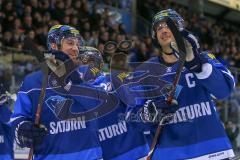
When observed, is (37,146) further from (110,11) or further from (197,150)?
(110,11)

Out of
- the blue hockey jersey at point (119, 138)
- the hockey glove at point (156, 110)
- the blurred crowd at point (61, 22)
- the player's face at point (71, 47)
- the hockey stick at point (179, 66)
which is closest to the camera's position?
the hockey stick at point (179, 66)

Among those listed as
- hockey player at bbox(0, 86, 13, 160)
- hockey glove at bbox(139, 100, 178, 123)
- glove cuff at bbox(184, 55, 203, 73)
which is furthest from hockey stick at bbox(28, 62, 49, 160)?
hockey player at bbox(0, 86, 13, 160)

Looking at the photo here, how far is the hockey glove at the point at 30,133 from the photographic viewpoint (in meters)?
3.22

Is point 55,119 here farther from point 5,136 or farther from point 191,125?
point 5,136

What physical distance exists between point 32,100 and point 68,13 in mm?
6749

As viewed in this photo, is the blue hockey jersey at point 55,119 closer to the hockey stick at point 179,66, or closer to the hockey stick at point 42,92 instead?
the hockey stick at point 42,92

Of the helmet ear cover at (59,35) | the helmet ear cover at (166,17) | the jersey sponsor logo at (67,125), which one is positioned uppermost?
the helmet ear cover at (166,17)

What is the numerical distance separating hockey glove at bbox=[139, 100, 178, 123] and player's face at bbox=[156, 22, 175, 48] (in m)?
0.33

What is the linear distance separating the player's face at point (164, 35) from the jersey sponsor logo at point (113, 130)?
3.83 ft

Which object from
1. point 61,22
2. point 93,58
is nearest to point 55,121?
point 93,58

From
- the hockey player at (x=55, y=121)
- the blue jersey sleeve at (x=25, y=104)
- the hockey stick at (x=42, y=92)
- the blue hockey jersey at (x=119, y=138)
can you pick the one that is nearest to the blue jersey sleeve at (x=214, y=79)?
the hockey player at (x=55, y=121)

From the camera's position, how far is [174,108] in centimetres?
317

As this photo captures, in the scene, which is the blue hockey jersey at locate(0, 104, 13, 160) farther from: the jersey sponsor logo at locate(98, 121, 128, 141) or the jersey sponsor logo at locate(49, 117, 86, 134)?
the jersey sponsor logo at locate(49, 117, 86, 134)

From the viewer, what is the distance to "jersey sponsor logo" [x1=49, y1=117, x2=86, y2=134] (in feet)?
11.1
